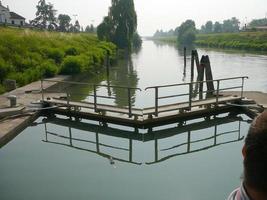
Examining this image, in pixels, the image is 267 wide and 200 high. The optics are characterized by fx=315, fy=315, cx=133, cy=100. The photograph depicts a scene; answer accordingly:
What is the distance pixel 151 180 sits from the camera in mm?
6977

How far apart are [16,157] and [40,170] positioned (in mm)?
1066

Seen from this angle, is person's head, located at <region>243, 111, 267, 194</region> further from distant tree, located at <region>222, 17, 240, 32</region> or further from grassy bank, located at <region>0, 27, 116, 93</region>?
distant tree, located at <region>222, 17, 240, 32</region>

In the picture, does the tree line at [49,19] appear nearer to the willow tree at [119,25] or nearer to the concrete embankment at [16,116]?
the willow tree at [119,25]

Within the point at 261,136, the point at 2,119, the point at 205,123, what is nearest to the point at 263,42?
the point at 205,123

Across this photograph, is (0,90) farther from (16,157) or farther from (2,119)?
(16,157)

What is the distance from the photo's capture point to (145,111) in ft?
32.2

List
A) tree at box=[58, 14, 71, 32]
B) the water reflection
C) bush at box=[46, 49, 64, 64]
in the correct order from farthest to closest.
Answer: tree at box=[58, 14, 71, 32], bush at box=[46, 49, 64, 64], the water reflection

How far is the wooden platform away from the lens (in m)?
9.83

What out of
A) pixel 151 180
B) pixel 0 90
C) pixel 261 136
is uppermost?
pixel 261 136

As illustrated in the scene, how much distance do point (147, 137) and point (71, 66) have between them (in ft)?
38.1

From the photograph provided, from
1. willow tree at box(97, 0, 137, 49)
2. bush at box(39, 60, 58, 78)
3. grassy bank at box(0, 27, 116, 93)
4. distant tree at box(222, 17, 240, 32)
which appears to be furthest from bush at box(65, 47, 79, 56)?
distant tree at box(222, 17, 240, 32)

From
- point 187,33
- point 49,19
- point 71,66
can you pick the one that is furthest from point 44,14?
point 71,66

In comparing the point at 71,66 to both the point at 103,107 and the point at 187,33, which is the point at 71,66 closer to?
the point at 103,107

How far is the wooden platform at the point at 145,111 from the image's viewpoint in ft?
32.2
